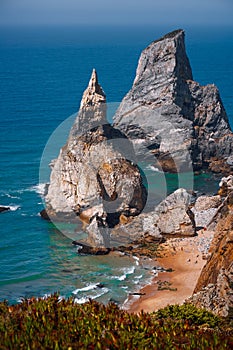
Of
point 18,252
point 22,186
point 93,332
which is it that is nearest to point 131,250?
point 18,252

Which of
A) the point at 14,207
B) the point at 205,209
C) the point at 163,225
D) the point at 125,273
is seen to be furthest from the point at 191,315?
the point at 14,207

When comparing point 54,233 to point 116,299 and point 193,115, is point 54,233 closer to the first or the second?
point 116,299

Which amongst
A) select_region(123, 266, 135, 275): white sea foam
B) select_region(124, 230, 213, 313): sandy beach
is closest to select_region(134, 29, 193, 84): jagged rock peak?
select_region(124, 230, 213, 313): sandy beach

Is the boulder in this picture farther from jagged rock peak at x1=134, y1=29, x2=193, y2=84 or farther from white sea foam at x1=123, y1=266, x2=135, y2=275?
jagged rock peak at x1=134, y1=29, x2=193, y2=84

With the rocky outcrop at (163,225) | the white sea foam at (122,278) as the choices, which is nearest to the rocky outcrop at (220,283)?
the white sea foam at (122,278)

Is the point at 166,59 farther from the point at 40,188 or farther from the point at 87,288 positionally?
the point at 87,288

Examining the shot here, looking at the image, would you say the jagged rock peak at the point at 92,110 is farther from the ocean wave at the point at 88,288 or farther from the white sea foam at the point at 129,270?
the ocean wave at the point at 88,288
